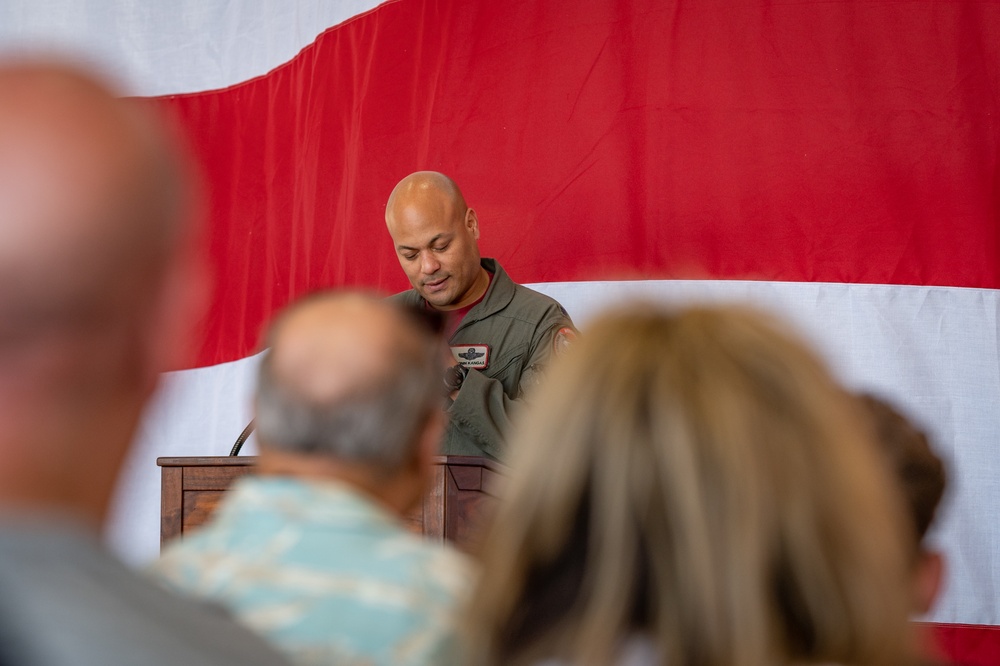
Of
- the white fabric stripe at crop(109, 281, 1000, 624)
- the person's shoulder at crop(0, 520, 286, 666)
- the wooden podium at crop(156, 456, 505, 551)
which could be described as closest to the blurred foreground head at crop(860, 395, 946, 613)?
the person's shoulder at crop(0, 520, 286, 666)

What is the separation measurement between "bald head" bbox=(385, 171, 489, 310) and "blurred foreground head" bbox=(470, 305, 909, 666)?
90.7 inches

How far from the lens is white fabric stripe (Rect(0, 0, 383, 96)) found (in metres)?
3.69

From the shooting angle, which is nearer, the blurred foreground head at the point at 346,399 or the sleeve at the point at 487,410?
the blurred foreground head at the point at 346,399

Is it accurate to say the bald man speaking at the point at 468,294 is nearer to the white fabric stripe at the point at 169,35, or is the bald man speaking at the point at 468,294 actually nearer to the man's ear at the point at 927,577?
the white fabric stripe at the point at 169,35

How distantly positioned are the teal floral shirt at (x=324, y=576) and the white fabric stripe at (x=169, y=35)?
3.00 metres

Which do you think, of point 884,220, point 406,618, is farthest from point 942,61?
point 406,618

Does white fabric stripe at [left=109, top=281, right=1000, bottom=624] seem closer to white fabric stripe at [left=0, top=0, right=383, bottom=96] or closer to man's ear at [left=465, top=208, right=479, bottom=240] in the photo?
man's ear at [left=465, top=208, right=479, bottom=240]

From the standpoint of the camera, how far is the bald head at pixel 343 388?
0.87m

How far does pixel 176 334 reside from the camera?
17.8 inches

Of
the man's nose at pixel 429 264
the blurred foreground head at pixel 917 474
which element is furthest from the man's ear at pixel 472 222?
the blurred foreground head at pixel 917 474

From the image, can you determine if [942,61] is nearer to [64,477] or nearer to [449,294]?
[449,294]

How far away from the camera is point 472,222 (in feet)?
10.1

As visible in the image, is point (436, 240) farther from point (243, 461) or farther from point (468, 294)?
point (243, 461)

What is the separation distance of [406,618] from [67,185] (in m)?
0.49
